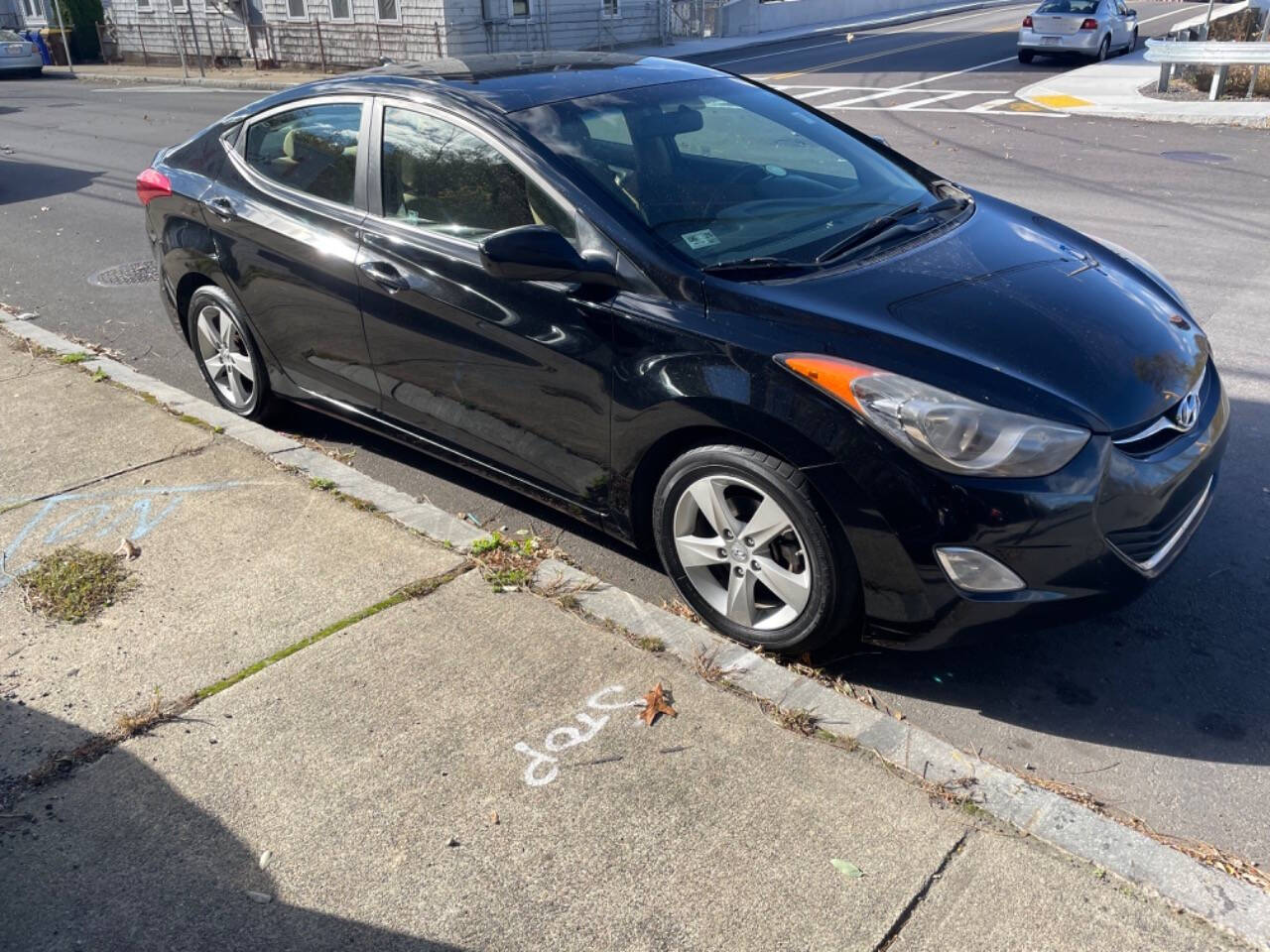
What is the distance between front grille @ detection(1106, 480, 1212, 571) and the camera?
315 centimetres

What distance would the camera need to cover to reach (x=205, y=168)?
17.5 feet

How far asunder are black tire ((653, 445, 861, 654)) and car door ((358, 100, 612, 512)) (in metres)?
0.34

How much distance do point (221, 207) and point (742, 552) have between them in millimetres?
3164

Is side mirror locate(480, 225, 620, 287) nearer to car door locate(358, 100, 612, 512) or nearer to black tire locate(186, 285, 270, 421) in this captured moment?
car door locate(358, 100, 612, 512)

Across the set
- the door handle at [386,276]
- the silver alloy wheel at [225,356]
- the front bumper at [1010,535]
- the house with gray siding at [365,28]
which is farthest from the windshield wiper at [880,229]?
the house with gray siding at [365,28]

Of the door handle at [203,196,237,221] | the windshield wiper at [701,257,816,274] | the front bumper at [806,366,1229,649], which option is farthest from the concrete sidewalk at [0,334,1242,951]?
the door handle at [203,196,237,221]

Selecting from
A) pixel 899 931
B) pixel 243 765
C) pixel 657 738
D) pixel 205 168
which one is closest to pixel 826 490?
pixel 657 738

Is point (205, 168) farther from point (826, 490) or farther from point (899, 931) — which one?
point (899, 931)

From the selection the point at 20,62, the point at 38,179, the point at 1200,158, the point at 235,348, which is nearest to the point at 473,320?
the point at 235,348

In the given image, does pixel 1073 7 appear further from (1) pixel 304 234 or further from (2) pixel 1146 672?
(2) pixel 1146 672

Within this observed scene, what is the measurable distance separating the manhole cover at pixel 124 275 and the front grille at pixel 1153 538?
7451mm

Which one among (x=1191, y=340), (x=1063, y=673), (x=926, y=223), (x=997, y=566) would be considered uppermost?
(x=926, y=223)

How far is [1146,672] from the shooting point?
137 inches

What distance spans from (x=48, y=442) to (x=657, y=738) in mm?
3739
